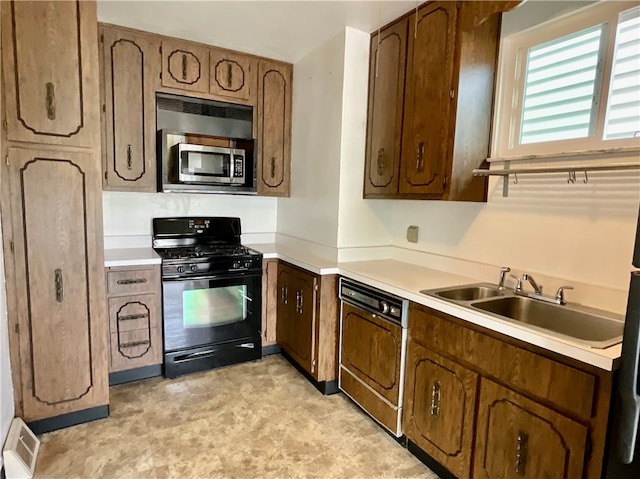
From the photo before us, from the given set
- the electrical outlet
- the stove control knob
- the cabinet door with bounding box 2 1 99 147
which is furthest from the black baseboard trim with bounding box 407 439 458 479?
the cabinet door with bounding box 2 1 99 147

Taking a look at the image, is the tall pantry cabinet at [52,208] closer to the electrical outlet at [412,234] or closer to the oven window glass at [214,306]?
the oven window glass at [214,306]

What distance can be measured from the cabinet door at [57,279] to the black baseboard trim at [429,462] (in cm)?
184

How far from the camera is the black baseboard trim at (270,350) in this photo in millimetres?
3311

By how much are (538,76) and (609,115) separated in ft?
1.47

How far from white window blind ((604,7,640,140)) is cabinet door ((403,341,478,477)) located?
1.29 metres

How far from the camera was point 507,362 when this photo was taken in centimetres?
154

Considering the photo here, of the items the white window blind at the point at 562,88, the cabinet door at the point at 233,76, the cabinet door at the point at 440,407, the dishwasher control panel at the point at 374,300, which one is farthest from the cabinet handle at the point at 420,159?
the cabinet door at the point at 233,76

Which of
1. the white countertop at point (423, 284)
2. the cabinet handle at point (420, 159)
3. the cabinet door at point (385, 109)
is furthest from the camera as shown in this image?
the cabinet door at point (385, 109)

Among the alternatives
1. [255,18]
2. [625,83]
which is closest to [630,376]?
[625,83]

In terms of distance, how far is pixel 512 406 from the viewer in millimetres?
1529

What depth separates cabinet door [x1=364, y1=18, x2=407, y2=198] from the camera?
8.03 ft

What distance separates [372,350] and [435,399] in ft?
1.65

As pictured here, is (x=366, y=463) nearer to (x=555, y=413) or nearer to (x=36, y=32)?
(x=555, y=413)

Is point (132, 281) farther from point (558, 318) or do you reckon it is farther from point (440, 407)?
point (558, 318)
